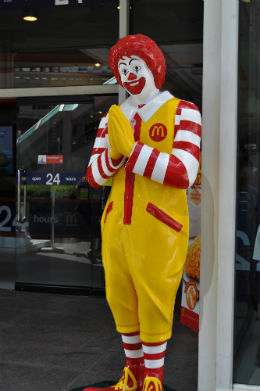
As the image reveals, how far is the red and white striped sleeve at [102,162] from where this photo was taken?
7.64 feet

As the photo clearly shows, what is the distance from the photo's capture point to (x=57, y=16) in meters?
5.30

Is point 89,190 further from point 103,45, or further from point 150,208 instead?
point 150,208

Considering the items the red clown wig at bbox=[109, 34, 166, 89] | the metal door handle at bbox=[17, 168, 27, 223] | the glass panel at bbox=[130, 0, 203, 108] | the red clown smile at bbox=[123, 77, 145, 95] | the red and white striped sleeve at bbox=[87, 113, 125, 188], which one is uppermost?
the glass panel at bbox=[130, 0, 203, 108]

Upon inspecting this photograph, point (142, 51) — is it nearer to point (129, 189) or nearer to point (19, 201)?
point (129, 189)

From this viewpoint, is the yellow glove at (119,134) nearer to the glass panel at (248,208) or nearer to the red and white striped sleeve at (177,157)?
→ the red and white striped sleeve at (177,157)

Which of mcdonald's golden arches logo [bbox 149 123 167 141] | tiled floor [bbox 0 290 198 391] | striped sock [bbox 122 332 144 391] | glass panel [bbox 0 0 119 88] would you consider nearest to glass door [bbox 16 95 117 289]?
glass panel [bbox 0 0 119 88]

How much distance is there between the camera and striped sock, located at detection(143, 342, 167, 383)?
2305 mm

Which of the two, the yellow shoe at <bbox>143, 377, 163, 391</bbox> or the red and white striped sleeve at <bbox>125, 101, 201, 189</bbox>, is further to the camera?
the yellow shoe at <bbox>143, 377, 163, 391</bbox>

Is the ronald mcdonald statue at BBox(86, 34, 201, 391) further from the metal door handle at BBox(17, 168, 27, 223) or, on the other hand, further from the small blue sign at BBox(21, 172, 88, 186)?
the metal door handle at BBox(17, 168, 27, 223)

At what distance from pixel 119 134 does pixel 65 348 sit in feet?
6.31

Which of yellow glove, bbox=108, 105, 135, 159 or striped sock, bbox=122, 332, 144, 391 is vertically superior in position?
yellow glove, bbox=108, 105, 135, 159

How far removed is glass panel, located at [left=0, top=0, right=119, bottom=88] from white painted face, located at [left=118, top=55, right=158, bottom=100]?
9.57ft

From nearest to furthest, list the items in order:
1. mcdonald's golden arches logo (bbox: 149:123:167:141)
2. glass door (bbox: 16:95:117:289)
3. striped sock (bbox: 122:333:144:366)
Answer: mcdonald's golden arches logo (bbox: 149:123:167:141) < striped sock (bbox: 122:333:144:366) < glass door (bbox: 16:95:117:289)

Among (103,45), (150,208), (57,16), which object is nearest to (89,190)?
(103,45)
